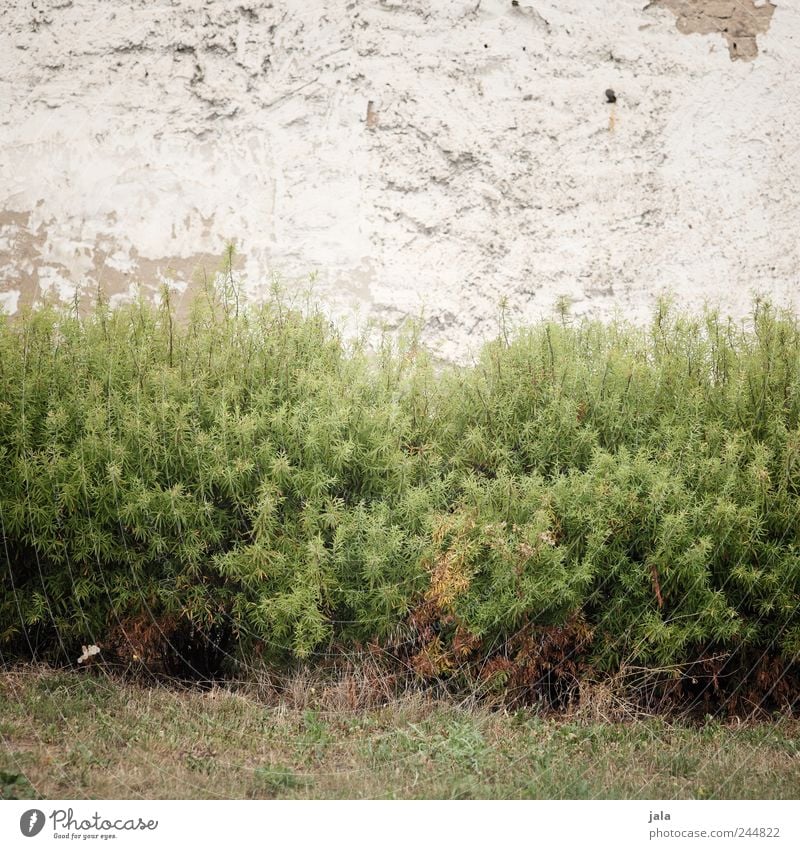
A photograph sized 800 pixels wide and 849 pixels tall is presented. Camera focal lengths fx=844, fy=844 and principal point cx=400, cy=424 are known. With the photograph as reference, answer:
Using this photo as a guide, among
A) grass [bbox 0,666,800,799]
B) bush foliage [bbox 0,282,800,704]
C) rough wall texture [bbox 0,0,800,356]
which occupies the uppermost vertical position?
rough wall texture [bbox 0,0,800,356]

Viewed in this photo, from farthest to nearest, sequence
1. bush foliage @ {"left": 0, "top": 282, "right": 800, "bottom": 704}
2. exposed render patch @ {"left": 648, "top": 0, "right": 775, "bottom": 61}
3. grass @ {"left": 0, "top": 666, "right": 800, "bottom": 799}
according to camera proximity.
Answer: exposed render patch @ {"left": 648, "top": 0, "right": 775, "bottom": 61}
bush foliage @ {"left": 0, "top": 282, "right": 800, "bottom": 704}
grass @ {"left": 0, "top": 666, "right": 800, "bottom": 799}

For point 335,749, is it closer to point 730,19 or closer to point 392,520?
point 392,520

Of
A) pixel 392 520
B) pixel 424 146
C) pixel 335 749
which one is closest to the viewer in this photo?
pixel 335 749

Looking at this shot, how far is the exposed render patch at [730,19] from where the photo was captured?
19.7ft

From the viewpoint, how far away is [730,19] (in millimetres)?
6039

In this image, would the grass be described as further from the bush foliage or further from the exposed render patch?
the exposed render patch

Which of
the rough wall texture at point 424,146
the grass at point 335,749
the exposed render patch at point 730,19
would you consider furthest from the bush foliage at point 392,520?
the exposed render patch at point 730,19

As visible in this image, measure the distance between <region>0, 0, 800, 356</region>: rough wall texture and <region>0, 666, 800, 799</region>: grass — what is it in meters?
2.68

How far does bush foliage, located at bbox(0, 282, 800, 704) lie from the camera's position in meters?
4.28

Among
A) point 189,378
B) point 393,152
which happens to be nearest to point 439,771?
point 189,378

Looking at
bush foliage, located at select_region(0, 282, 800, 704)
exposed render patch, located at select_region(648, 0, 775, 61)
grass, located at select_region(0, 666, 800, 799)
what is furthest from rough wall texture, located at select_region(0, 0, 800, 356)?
grass, located at select_region(0, 666, 800, 799)

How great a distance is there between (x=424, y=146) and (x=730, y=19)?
2.37 m

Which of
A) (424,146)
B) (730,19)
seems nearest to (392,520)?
(424,146)

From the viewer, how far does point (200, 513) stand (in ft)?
14.4
